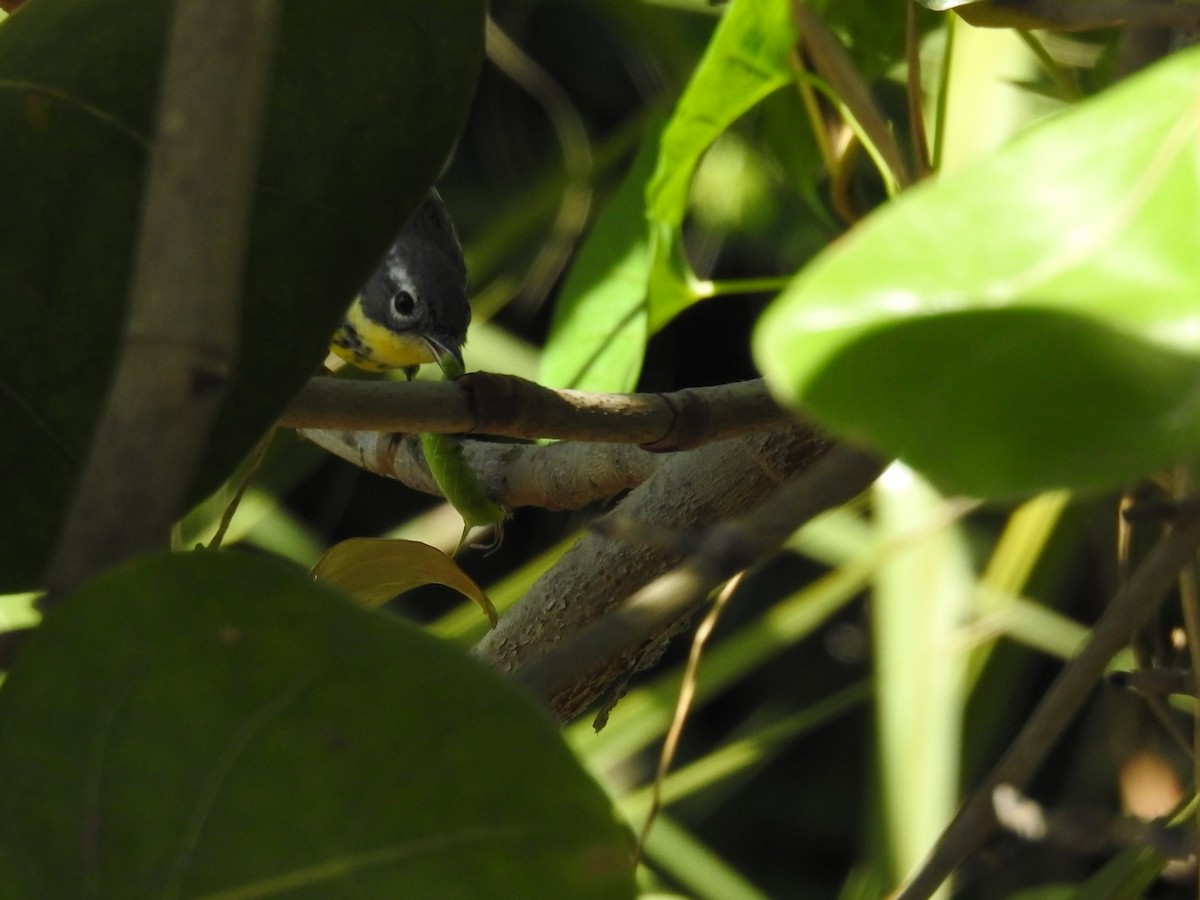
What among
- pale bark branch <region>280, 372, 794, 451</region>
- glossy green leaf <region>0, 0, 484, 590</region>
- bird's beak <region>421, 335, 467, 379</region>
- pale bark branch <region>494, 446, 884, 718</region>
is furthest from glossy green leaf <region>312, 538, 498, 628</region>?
bird's beak <region>421, 335, 467, 379</region>

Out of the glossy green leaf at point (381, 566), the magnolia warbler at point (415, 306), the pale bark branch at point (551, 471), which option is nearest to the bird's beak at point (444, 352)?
the magnolia warbler at point (415, 306)

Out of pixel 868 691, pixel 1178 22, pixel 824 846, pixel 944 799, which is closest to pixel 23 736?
pixel 1178 22

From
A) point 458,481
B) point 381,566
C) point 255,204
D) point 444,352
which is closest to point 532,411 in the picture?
point 381,566

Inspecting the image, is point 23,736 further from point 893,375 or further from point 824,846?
point 824,846

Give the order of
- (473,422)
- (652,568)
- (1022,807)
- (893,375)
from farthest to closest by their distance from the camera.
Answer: (652,568) → (473,422) → (1022,807) → (893,375)

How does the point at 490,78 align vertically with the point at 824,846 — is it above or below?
above

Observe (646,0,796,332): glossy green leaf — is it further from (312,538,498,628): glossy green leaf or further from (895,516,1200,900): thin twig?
(895,516,1200,900): thin twig

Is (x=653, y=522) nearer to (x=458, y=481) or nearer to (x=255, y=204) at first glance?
(x=458, y=481)
